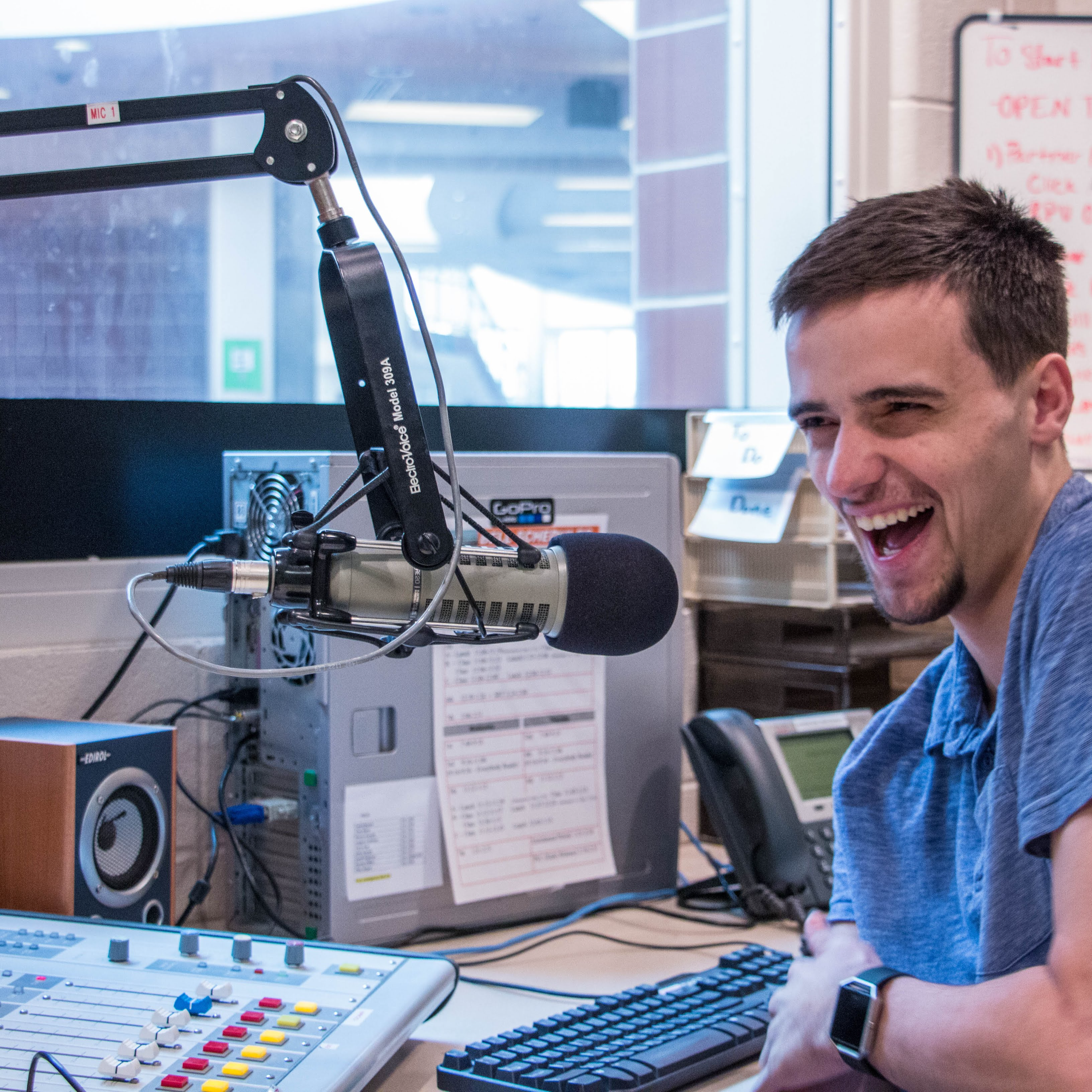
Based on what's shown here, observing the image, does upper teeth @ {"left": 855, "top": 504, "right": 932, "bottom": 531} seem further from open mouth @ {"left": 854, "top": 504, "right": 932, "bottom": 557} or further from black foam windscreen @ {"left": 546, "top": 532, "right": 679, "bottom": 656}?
black foam windscreen @ {"left": 546, "top": 532, "right": 679, "bottom": 656}

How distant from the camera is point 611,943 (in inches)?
48.3

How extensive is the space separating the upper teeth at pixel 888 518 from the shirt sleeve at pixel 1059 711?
0.12 m

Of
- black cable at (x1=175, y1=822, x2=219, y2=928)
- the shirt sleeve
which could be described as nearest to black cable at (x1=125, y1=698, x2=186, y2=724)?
black cable at (x1=175, y1=822, x2=219, y2=928)

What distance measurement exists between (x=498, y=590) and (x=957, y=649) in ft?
1.47

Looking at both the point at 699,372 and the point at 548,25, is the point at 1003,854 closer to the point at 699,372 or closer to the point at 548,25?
the point at 699,372

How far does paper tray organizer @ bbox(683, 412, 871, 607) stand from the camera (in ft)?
5.04

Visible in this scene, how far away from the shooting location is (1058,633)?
0.74m

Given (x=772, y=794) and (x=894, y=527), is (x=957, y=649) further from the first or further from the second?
(x=772, y=794)

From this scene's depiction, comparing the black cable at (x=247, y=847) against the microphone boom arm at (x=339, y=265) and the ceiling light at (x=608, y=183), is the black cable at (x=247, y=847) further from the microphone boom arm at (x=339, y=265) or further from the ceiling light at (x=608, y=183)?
the ceiling light at (x=608, y=183)

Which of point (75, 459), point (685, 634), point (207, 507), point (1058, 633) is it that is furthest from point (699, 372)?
point (1058, 633)

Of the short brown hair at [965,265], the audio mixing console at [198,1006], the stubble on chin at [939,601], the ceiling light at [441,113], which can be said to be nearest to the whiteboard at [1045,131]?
the ceiling light at [441,113]

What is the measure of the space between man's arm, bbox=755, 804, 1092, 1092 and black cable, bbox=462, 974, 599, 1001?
34 cm

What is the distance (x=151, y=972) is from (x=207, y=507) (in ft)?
2.09

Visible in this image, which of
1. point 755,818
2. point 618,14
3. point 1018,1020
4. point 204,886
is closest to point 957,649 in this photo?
point 1018,1020
